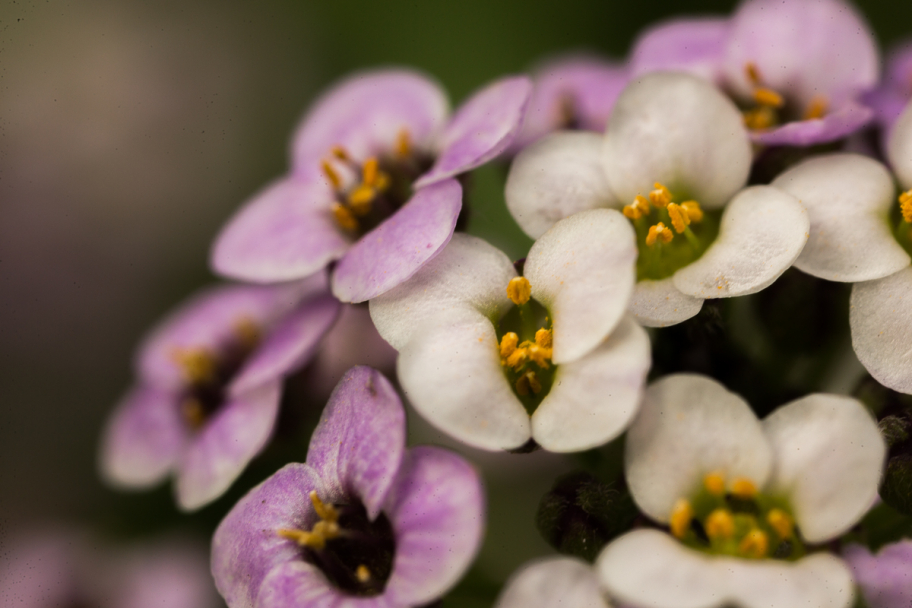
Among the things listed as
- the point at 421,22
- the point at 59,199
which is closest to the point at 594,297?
the point at 421,22

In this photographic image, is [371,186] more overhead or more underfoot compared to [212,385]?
more overhead

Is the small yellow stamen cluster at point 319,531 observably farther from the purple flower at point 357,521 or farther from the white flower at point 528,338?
the white flower at point 528,338

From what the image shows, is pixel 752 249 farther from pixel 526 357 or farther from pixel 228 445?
pixel 228 445

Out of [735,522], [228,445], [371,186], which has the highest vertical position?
[371,186]

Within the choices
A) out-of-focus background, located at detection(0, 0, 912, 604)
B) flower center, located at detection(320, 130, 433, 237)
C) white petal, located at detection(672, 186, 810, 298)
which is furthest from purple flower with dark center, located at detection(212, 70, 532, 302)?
out-of-focus background, located at detection(0, 0, 912, 604)

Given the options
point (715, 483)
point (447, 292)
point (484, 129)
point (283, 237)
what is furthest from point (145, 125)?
point (715, 483)

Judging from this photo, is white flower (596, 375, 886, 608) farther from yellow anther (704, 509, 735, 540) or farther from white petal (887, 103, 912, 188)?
white petal (887, 103, 912, 188)
